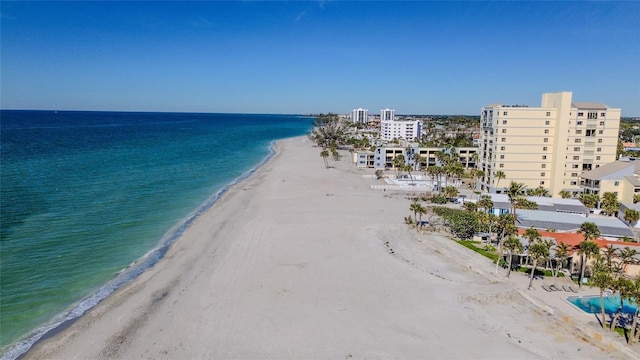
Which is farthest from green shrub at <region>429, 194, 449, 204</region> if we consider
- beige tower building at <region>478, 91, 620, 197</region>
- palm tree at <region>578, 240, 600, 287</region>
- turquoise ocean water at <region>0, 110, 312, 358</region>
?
turquoise ocean water at <region>0, 110, 312, 358</region>

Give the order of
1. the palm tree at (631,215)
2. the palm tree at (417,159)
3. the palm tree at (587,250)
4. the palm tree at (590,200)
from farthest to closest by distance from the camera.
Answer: the palm tree at (417,159) → the palm tree at (590,200) → the palm tree at (631,215) → the palm tree at (587,250)

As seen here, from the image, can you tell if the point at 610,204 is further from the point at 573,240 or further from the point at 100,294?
the point at 100,294

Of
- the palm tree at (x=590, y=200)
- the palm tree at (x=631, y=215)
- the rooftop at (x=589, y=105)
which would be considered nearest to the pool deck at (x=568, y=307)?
the palm tree at (x=631, y=215)

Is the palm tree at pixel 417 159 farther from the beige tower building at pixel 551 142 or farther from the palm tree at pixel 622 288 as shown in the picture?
the palm tree at pixel 622 288

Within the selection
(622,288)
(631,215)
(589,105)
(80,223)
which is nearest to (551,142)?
(589,105)

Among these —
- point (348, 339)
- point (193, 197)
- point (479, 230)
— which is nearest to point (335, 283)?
point (348, 339)

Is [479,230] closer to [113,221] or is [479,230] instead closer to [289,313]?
[289,313]
